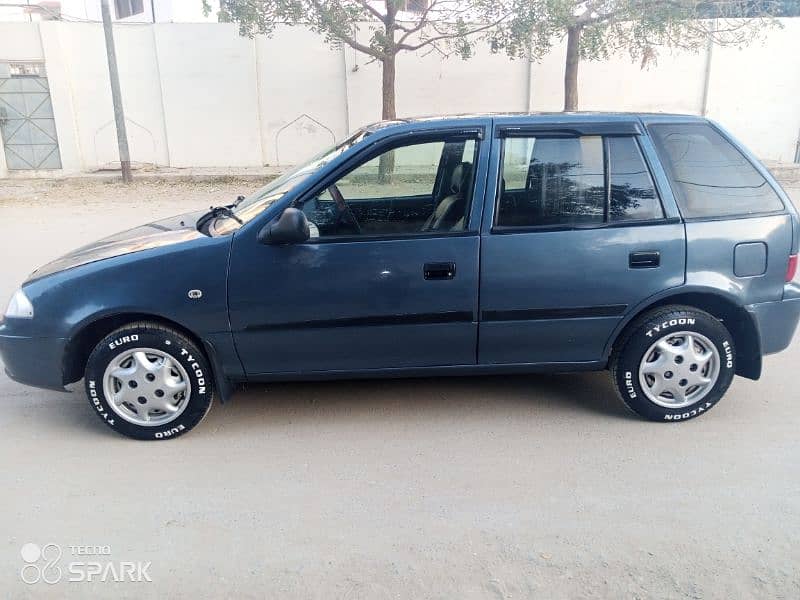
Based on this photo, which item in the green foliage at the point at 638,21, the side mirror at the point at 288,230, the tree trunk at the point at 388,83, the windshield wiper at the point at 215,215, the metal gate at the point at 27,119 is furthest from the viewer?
the metal gate at the point at 27,119

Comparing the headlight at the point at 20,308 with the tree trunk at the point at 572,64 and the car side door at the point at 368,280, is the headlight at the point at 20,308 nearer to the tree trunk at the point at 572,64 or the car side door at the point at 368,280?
the car side door at the point at 368,280

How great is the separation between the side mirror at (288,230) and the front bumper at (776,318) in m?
2.57

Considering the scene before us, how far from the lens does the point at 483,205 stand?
3.63m

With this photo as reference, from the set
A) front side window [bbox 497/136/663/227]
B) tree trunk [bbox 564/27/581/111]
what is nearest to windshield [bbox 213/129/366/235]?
front side window [bbox 497/136/663/227]

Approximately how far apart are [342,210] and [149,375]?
4.64ft

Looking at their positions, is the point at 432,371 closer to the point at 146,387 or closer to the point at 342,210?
the point at 342,210

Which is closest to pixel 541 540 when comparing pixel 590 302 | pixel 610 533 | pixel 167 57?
pixel 610 533

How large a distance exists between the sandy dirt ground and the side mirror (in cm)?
117

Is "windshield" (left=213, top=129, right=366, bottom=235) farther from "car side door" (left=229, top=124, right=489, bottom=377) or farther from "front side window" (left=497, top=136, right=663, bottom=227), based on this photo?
"front side window" (left=497, top=136, right=663, bottom=227)

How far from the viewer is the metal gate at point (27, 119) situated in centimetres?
1639

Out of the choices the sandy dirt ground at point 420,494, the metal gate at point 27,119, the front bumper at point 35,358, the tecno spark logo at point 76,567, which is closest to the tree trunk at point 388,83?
the metal gate at point 27,119

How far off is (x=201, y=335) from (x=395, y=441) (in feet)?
4.07

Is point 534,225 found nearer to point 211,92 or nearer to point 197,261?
point 197,261

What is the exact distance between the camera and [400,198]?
4.04 m
